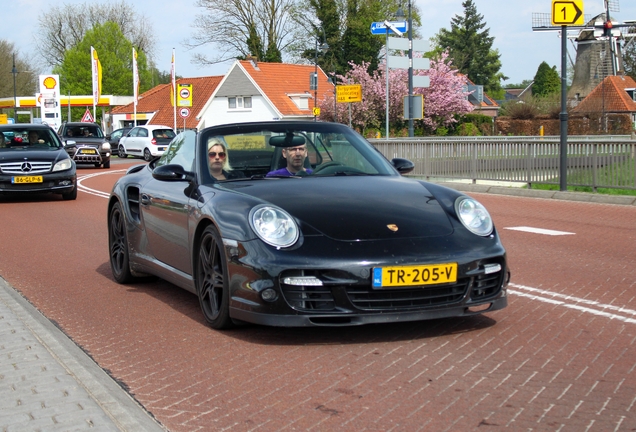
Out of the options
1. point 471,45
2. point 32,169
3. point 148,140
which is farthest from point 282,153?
point 471,45

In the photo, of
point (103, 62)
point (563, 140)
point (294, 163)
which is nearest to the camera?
point (294, 163)

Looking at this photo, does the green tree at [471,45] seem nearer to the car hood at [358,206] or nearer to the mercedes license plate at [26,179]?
the mercedes license plate at [26,179]

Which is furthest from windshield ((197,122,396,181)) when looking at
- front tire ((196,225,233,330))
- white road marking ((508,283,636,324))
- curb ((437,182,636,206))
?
curb ((437,182,636,206))

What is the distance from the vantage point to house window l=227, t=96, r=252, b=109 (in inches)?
2997

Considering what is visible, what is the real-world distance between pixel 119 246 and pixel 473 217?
3.59 metres

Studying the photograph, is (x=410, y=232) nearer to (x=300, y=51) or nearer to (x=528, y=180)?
(x=528, y=180)

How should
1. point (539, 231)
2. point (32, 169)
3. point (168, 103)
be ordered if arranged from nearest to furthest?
point (539, 231), point (32, 169), point (168, 103)

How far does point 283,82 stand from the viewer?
7538 cm

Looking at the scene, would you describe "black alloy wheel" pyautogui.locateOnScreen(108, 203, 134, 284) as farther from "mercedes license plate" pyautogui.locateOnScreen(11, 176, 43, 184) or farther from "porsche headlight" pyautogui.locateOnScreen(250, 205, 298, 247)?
Result: "mercedes license plate" pyautogui.locateOnScreen(11, 176, 43, 184)

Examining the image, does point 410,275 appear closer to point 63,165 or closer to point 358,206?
point 358,206

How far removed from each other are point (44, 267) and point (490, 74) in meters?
120

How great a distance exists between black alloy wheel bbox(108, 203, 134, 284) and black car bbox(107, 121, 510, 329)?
1.06 metres

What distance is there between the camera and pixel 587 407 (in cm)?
388

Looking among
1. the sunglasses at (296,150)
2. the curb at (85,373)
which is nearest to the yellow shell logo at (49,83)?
the curb at (85,373)
